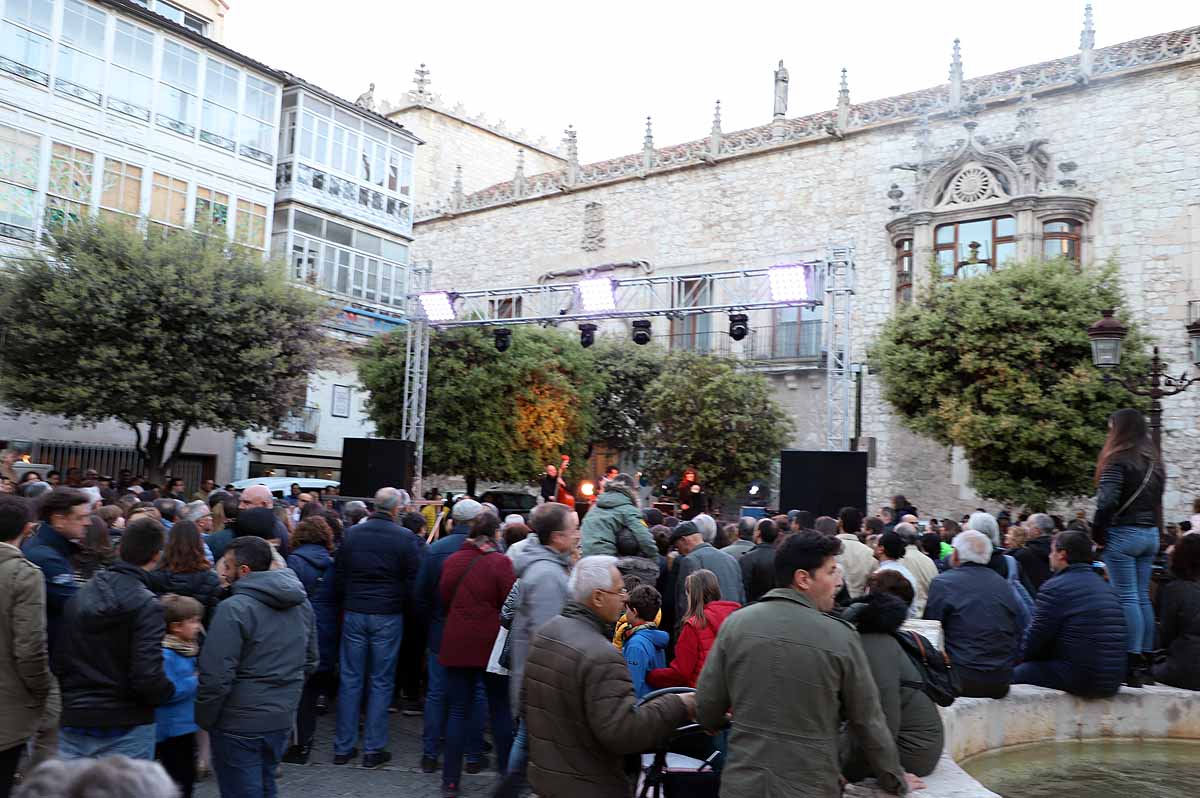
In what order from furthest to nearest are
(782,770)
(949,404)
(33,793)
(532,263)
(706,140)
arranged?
(532,263)
(706,140)
(949,404)
(782,770)
(33,793)

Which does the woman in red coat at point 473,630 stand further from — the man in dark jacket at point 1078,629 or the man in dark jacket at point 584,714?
the man in dark jacket at point 1078,629

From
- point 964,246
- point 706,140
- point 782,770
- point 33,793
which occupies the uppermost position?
point 706,140

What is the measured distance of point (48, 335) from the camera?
1703 centimetres

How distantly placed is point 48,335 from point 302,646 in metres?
15.0

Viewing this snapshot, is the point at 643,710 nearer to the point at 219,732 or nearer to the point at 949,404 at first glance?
the point at 219,732

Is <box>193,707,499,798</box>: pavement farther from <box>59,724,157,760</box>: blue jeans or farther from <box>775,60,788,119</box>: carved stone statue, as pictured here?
<box>775,60,788,119</box>: carved stone statue

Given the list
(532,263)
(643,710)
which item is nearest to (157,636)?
(643,710)

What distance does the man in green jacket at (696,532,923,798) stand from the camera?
336 centimetres

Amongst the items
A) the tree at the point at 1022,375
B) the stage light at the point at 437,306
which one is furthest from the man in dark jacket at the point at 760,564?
the stage light at the point at 437,306

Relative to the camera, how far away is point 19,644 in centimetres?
432

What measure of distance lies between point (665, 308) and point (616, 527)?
1622 cm

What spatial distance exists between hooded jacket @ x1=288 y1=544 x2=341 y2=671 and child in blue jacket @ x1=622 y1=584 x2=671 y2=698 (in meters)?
2.34

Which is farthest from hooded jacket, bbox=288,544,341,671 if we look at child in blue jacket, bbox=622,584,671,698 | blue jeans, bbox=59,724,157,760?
blue jeans, bbox=59,724,157,760

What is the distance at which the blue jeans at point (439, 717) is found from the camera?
21.2 feet
